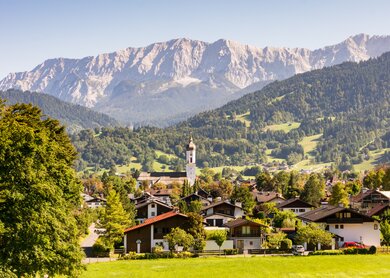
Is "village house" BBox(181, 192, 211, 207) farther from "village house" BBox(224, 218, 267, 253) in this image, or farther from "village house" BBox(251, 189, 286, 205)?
"village house" BBox(224, 218, 267, 253)

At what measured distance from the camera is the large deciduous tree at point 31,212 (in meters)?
31.4

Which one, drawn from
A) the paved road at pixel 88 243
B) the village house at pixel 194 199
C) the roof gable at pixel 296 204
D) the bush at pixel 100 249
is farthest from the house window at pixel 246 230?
the village house at pixel 194 199

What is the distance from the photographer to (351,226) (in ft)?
245

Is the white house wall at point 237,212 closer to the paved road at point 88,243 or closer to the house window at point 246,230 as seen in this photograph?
the paved road at point 88,243

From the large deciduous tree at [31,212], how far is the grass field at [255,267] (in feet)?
37.8

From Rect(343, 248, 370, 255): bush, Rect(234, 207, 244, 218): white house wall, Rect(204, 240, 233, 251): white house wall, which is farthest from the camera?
Rect(234, 207, 244, 218): white house wall

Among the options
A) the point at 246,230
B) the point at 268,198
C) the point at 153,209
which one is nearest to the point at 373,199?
the point at 268,198

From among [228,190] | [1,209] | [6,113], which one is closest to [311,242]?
[6,113]

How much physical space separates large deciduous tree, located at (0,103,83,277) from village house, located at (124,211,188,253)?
35.4 meters

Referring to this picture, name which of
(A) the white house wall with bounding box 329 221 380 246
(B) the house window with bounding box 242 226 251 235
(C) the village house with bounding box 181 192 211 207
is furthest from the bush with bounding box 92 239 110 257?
(C) the village house with bounding box 181 192 211 207

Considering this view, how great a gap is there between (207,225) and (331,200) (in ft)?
126

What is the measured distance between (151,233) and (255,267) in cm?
2361

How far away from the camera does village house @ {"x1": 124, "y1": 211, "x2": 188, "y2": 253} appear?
70.8 m

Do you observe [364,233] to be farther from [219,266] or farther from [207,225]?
[219,266]
